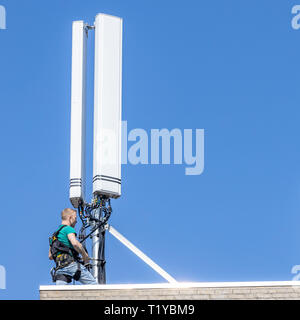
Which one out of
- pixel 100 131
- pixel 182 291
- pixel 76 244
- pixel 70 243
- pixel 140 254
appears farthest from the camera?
pixel 100 131

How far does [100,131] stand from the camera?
25.0 m

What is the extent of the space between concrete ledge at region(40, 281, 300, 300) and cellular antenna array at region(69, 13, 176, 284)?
434cm

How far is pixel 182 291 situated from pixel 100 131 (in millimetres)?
6895

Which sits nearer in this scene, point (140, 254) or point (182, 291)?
point (182, 291)

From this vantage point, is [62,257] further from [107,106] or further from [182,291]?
[107,106]

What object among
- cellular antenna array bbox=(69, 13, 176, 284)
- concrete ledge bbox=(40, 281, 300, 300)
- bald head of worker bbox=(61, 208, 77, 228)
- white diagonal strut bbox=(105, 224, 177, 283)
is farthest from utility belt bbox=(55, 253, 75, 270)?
cellular antenna array bbox=(69, 13, 176, 284)

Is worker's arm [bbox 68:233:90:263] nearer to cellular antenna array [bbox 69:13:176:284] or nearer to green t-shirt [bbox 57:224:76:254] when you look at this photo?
green t-shirt [bbox 57:224:76:254]

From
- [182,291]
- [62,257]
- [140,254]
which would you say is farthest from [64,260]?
[140,254]

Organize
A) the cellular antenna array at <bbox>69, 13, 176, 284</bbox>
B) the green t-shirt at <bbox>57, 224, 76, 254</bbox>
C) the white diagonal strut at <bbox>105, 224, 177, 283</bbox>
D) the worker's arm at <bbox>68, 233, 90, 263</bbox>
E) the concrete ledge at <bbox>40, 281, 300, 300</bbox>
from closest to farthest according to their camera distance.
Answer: the concrete ledge at <bbox>40, 281, 300, 300</bbox>, the worker's arm at <bbox>68, 233, 90, 263</bbox>, the green t-shirt at <bbox>57, 224, 76, 254</bbox>, the white diagonal strut at <bbox>105, 224, 177, 283</bbox>, the cellular antenna array at <bbox>69, 13, 176, 284</bbox>

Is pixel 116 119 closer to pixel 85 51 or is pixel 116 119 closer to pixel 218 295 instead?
pixel 85 51

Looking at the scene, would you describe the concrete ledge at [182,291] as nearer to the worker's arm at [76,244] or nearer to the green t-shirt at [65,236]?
the worker's arm at [76,244]

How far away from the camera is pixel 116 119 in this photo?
25.2m

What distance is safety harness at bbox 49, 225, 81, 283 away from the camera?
2014 centimetres
